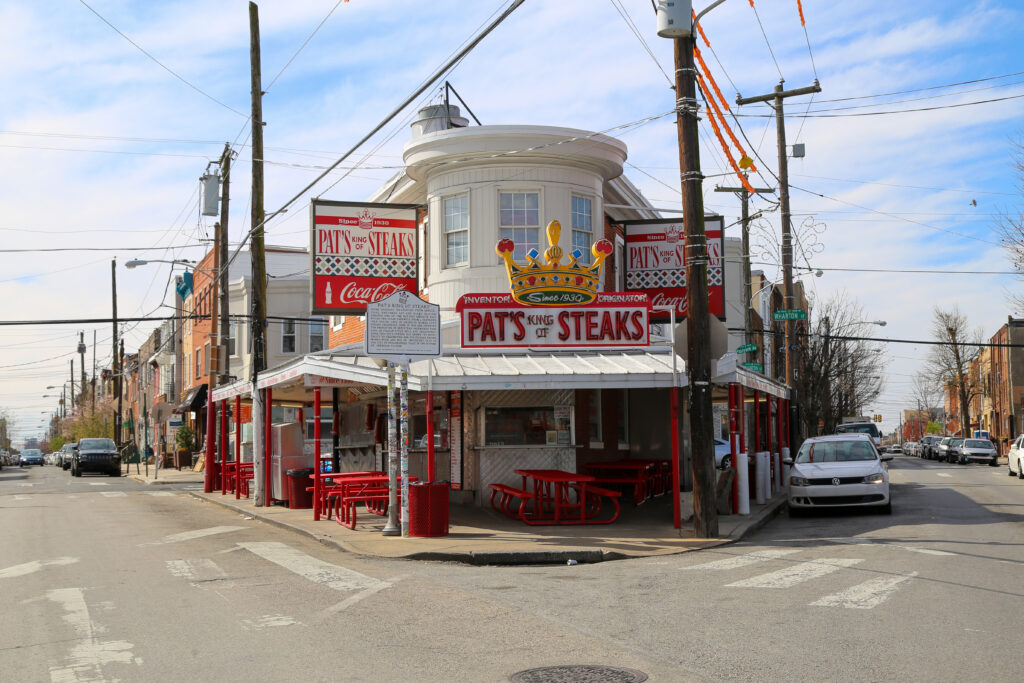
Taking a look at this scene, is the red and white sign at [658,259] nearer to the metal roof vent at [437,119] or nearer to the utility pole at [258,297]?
the metal roof vent at [437,119]

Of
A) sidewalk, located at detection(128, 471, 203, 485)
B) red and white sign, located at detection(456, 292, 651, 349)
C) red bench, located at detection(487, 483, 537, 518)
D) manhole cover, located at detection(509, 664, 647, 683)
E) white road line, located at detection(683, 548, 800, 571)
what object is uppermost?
red and white sign, located at detection(456, 292, 651, 349)

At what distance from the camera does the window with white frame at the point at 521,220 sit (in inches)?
785

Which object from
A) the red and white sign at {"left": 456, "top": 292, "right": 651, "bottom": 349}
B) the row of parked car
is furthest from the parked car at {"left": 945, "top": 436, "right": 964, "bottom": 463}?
the red and white sign at {"left": 456, "top": 292, "right": 651, "bottom": 349}

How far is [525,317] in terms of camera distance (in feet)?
54.2

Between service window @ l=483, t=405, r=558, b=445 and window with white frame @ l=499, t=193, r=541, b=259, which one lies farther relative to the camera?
window with white frame @ l=499, t=193, r=541, b=259

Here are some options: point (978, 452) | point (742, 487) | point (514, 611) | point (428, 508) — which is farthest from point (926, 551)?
point (978, 452)

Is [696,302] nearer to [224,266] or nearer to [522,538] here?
[522,538]

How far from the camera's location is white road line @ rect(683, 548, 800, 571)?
1177cm

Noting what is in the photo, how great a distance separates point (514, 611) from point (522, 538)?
559 centimetres

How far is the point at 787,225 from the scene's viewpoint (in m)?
28.8

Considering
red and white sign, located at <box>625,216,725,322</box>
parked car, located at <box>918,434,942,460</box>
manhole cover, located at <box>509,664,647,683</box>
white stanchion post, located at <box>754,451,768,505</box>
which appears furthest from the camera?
parked car, located at <box>918,434,942,460</box>

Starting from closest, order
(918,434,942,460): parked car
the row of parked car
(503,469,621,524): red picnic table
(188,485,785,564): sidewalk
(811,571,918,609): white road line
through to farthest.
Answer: (811,571,918,609): white road line
(188,485,785,564): sidewalk
(503,469,621,524): red picnic table
the row of parked car
(918,434,942,460): parked car

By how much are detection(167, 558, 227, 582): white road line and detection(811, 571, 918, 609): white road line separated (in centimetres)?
661

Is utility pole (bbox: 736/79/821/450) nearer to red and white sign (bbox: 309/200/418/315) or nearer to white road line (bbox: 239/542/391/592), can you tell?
red and white sign (bbox: 309/200/418/315)
